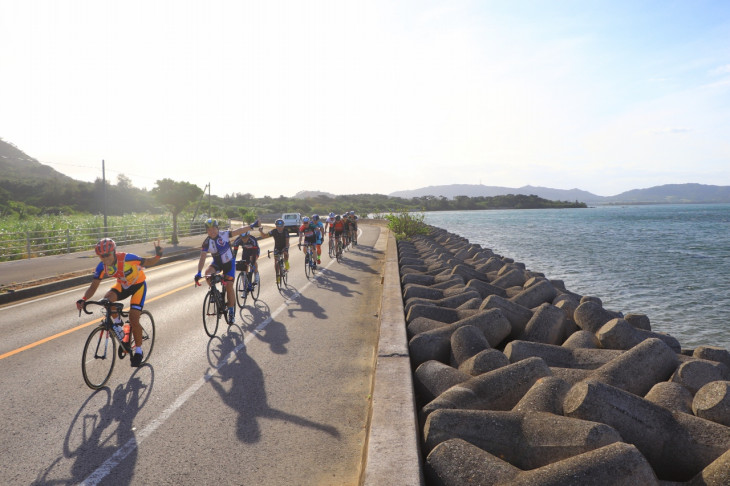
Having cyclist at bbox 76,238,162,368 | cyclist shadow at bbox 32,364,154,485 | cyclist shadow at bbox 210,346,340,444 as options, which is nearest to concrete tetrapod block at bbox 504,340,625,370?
cyclist shadow at bbox 210,346,340,444

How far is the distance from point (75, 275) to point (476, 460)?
1697cm

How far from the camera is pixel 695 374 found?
18.5 feet

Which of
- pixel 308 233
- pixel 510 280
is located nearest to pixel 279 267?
pixel 308 233

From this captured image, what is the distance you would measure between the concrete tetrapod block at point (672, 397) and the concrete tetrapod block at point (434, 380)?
5.86ft

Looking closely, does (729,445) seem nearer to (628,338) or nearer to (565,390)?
(565,390)

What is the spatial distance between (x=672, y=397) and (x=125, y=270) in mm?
6624

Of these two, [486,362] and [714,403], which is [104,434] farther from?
[714,403]

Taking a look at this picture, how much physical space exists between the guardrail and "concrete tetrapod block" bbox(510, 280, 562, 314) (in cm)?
2128

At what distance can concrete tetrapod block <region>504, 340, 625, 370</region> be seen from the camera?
6238 mm

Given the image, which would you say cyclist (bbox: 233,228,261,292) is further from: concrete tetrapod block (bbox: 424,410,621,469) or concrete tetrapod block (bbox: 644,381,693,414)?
concrete tetrapod block (bbox: 644,381,693,414)

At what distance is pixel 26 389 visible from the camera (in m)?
6.50

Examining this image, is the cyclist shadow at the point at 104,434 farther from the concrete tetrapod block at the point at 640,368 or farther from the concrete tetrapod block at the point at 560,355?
the concrete tetrapod block at the point at 640,368

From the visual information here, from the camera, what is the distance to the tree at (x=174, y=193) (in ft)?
120

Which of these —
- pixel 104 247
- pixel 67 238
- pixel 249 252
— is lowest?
pixel 67 238
